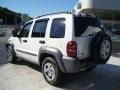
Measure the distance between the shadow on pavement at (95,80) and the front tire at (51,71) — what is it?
265mm

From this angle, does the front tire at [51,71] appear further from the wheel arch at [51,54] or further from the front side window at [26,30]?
the front side window at [26,30]

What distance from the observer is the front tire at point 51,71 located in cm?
583

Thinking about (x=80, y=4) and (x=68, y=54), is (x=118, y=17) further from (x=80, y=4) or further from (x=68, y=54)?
(x=68, y=54)

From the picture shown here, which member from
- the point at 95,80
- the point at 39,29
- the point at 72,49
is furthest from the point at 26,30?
the point at 95,80

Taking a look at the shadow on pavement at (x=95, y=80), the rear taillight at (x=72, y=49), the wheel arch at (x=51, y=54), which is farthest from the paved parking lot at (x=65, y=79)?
the rear taillight at (x=72, y=49)

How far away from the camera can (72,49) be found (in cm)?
540

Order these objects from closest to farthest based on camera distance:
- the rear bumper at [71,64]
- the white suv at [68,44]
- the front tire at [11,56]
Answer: the rear bumper at [71,64], the white suv at [68,44], the front tire at [11,56]

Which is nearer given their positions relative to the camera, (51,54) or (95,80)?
(51,54)

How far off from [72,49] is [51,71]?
1126mm

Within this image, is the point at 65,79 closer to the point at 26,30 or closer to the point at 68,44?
the point at 68,44

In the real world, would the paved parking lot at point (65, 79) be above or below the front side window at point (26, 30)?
below

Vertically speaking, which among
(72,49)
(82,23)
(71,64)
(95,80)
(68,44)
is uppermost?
(82,23)

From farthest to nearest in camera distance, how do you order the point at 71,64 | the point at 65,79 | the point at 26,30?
1. the point at 26,30
2. the point at 65,79
3. the point at 71,64

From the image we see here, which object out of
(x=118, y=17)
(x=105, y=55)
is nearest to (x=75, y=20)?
(x=105, y=55)
